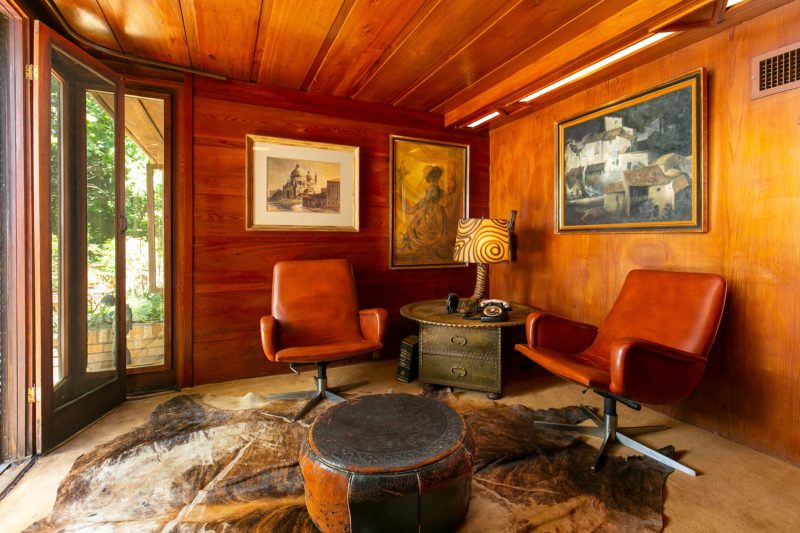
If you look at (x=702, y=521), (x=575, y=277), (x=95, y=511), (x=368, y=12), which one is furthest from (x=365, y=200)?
(x=702, y=521)

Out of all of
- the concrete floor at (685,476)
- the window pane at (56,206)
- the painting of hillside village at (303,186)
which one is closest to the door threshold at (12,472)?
the concrete floor at (685,476)

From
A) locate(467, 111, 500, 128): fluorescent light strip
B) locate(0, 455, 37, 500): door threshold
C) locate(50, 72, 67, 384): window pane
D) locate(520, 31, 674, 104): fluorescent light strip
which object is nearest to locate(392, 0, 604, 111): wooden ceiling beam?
locate(520, 31, 674, 104): fluorescent light strip

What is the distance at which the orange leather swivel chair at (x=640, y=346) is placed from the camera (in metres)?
1.77

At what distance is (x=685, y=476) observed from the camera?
1.79 m

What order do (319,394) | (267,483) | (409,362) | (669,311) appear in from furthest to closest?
1. (409,362)
2. (319,394)
3. (669,311)
4. (267,483)

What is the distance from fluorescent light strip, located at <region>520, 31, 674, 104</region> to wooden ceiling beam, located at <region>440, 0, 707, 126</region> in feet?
0.18

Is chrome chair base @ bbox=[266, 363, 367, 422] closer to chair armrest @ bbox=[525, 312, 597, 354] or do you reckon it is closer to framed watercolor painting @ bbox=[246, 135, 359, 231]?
framed watercolor painting @ bbox=[246, 135, 359, 231]

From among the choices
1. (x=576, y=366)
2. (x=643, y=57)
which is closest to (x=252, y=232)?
(x=576, y=366)

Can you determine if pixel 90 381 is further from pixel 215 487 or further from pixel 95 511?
pixel 215 487

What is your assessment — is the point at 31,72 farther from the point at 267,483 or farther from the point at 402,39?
the point at 267,483

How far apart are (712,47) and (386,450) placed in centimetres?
275

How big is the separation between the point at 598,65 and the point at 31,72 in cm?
318

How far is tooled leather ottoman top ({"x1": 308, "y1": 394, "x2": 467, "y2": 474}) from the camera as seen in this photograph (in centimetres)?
125

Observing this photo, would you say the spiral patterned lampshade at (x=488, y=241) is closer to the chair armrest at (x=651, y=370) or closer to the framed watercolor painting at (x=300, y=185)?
the framed watercolor painting at (x=300, y=185)
